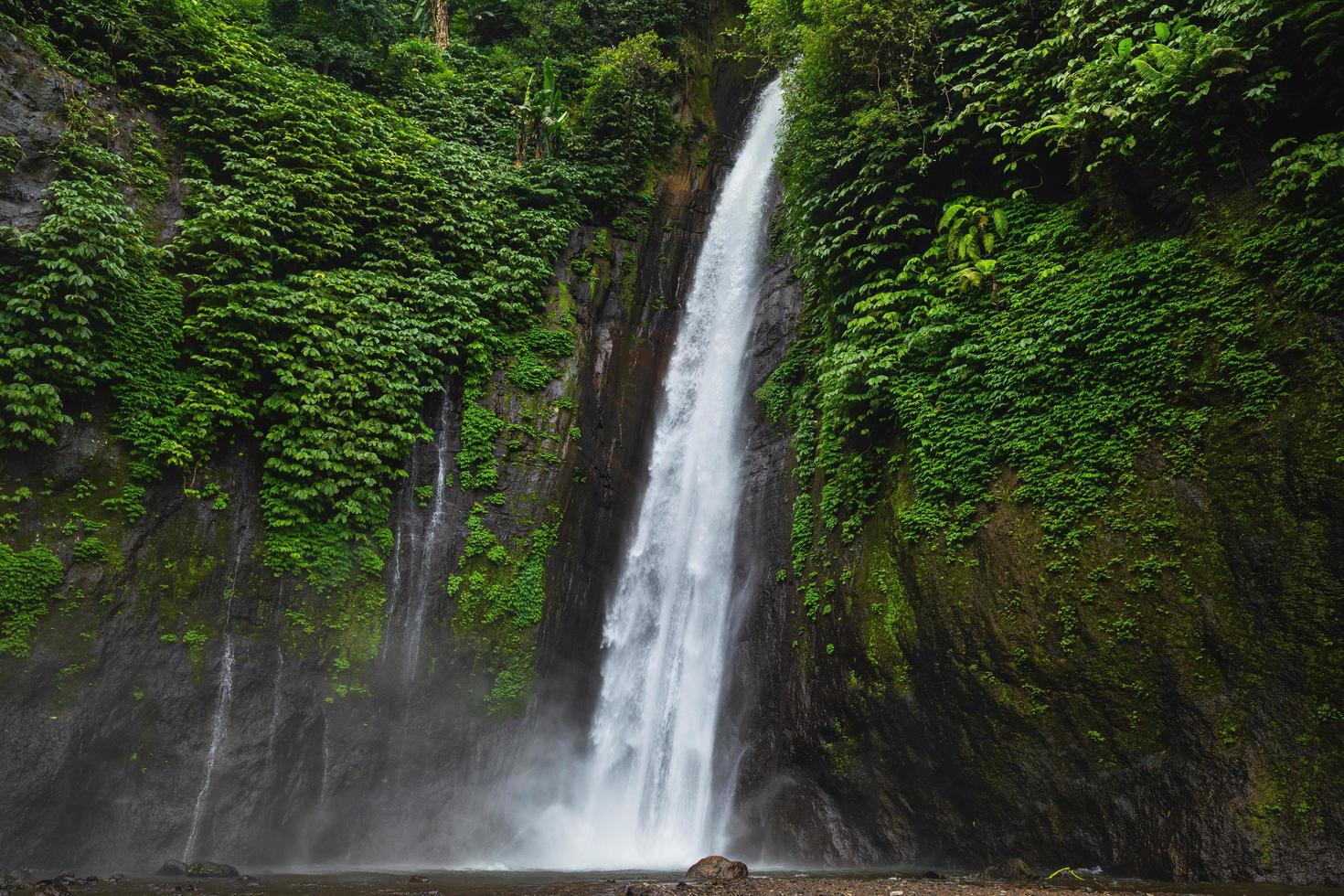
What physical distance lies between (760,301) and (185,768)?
546 inches

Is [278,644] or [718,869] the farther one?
[278,644]

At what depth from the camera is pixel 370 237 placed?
1356 cm

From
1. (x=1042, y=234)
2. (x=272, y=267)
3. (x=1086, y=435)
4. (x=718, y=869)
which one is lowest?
(x=718, y=869)

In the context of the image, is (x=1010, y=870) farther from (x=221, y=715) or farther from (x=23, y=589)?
(x=23, y=589)

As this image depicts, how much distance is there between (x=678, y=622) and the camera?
44.5ft

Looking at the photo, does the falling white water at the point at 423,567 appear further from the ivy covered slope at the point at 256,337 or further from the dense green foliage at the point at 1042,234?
the dense green foliage at the point at 1042,234

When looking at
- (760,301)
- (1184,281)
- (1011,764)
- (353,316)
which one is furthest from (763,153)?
(1011,764)

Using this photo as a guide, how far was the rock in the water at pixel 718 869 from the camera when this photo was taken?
7.50 meters

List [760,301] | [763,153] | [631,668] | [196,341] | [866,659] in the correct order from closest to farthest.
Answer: [866,659]
[196,341]
[631,668]
[760,301]
[763,153]

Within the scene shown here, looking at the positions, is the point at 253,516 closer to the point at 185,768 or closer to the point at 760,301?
the point at 185,768

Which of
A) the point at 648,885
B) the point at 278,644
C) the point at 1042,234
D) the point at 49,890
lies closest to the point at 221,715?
the point at 278,644

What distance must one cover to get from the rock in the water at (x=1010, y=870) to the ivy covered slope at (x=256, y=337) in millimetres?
8259

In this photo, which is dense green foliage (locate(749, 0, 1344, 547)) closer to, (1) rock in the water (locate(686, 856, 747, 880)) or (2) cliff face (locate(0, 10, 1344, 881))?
(2) cliff face (locate(0, 10, 1344, 881))

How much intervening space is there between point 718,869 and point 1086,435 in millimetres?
6692
